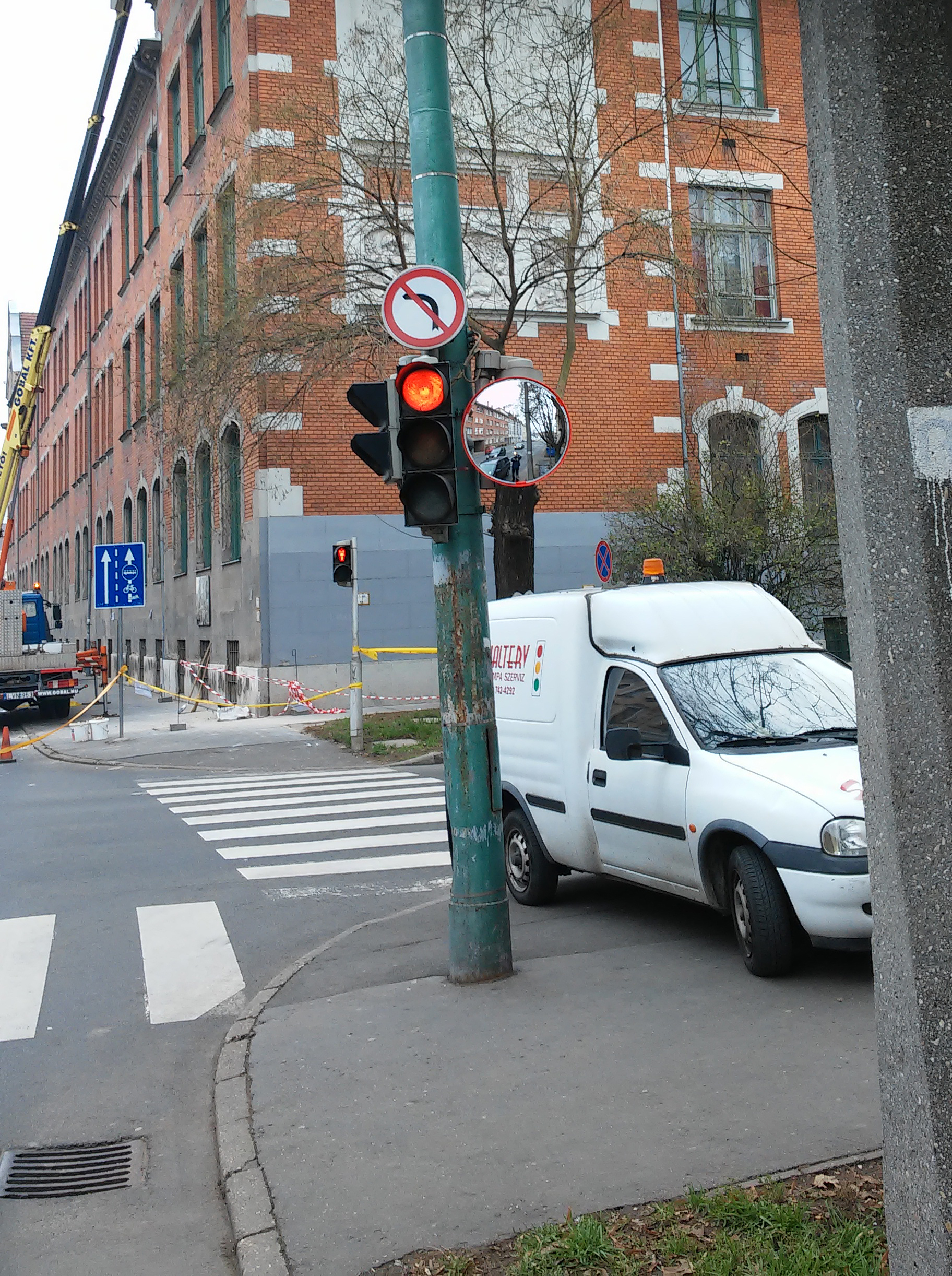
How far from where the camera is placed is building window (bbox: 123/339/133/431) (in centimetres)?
3784

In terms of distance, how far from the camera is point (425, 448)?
6574 mm

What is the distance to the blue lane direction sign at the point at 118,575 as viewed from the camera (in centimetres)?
2247

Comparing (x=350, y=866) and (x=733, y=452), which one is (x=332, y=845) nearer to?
(x=350, y=866)

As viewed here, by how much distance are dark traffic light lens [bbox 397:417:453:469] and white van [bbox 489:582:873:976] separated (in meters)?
1.87

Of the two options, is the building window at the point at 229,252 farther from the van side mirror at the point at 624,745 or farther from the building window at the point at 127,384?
the building window at the point at 127,384

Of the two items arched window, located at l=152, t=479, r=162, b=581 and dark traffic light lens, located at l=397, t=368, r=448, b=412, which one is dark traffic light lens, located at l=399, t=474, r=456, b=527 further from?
arched window, located at l=152, t=479, r=162, b=581

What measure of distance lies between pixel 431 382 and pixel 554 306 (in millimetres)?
18958

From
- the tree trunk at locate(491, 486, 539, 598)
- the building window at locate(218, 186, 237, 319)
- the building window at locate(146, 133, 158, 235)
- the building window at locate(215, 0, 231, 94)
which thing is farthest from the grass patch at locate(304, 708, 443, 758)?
the building window at locate(146, 133, 158, 235)

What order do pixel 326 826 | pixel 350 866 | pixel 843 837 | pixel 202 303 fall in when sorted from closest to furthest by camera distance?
pixel 843 837, pixel 350 866, pixel 326 826, pixel 202 303

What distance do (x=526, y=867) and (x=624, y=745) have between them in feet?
6.71

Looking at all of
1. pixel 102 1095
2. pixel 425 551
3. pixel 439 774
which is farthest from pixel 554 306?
pixel 102 1095

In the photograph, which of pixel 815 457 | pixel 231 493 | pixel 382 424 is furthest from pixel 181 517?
pixel 382 424

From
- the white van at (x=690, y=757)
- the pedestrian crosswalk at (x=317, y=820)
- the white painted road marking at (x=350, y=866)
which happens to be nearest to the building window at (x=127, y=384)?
the pedestrian crosswalk at (x=317, y=820)

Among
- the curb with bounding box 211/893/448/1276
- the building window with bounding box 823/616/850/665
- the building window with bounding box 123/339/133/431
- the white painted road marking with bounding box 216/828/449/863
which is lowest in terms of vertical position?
the curb with bounding box 211/893/448/1276
